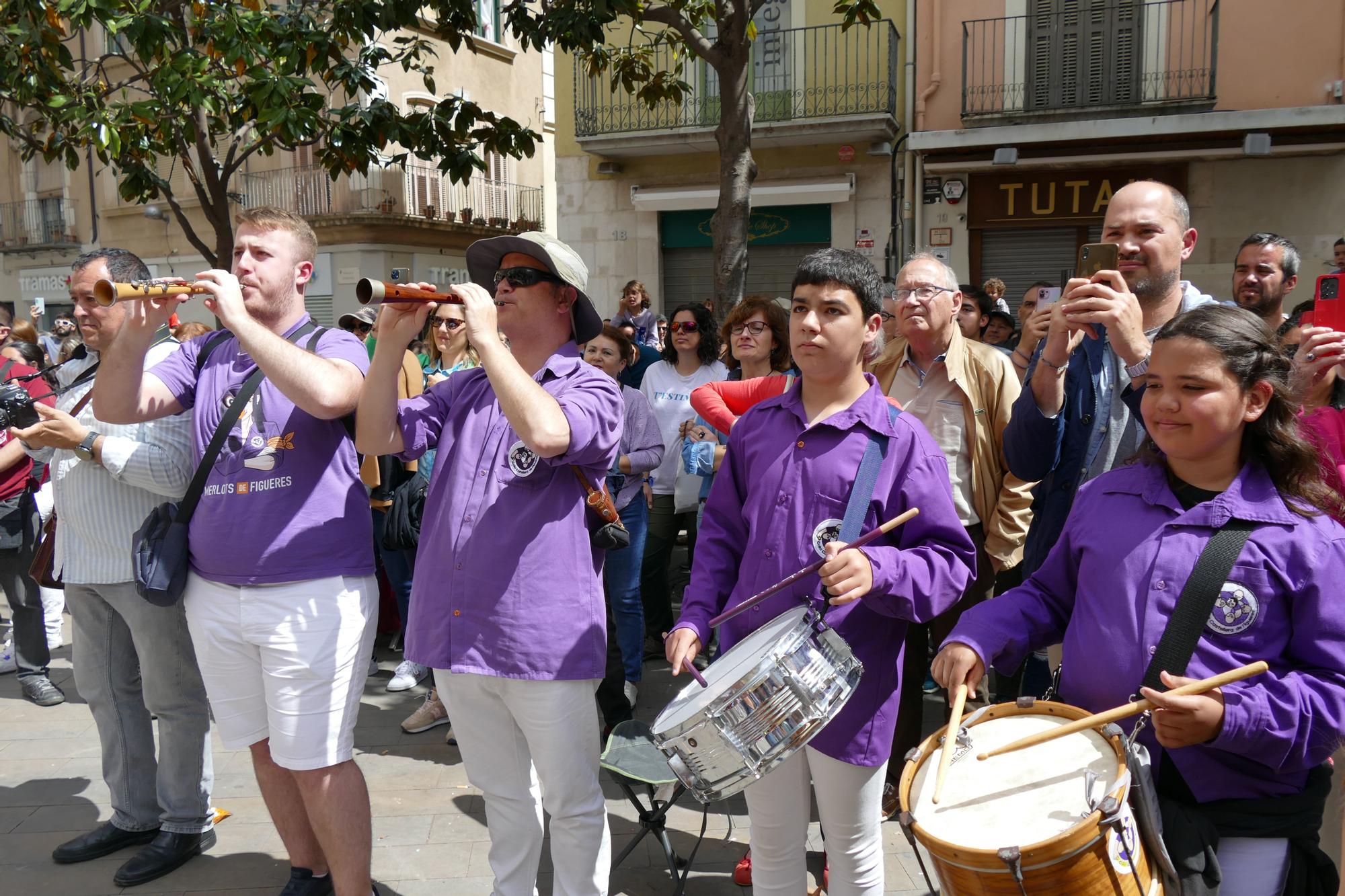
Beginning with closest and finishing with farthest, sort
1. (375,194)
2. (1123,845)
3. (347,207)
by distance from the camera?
(1123,845), (347,207), (375,194)

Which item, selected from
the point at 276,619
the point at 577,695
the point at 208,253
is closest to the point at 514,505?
the point at 577,695

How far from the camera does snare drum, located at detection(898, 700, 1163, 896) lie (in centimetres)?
173

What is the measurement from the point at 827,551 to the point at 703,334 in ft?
12.2

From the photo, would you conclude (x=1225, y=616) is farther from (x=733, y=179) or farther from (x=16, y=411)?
(x=733, y=179)

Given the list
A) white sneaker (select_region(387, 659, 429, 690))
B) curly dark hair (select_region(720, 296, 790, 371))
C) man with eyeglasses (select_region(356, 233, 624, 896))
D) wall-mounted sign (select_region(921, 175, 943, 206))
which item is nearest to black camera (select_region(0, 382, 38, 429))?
man with eyeglasses (select_region(356, 233, 624, 896))

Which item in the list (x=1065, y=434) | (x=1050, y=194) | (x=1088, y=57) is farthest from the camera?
(x=1050, y=194)

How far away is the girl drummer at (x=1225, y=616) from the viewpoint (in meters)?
1.87

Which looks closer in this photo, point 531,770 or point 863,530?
point 863,530

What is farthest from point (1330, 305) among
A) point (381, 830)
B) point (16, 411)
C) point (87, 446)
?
point (16, 411)

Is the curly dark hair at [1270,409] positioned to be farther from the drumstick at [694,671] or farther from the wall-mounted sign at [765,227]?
the wall-mounted sign at [765,227]

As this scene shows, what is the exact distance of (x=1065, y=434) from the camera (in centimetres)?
316

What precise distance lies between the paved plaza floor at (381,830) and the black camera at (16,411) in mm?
1622

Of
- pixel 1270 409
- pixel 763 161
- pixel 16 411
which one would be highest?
pixel 763 161

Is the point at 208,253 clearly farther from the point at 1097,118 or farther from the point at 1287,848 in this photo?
the point at 1097,118
